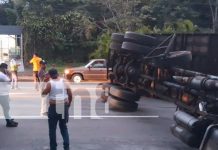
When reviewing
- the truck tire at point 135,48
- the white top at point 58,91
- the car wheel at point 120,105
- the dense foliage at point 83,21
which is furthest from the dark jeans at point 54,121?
the dense foliage at point 83,21

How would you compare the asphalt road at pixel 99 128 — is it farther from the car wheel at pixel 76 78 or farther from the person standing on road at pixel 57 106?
the car wheel at pixel 76 78

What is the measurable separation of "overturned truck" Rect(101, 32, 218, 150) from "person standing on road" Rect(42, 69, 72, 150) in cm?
193

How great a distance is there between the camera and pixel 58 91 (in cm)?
913

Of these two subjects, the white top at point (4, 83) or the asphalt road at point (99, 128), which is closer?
the asphalt road at point (99, 128)

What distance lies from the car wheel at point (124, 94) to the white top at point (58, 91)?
4280 mm

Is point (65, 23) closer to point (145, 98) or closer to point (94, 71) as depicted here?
point (94, 71)

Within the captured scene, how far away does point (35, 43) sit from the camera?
4028 centimetres

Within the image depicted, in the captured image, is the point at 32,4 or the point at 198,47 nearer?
the point at 198,47

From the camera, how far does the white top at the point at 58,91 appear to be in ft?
29.9

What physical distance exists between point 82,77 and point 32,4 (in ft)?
54.6

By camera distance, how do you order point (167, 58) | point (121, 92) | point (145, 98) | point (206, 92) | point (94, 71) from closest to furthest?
point (206, 92), point (167, 58), point (121, 92), point (145, 98), point (94, 71)

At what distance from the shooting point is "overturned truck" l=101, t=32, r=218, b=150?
24.3 ft

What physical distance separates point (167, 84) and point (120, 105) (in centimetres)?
399

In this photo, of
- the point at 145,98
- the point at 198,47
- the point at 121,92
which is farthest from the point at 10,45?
the point at 198,47
